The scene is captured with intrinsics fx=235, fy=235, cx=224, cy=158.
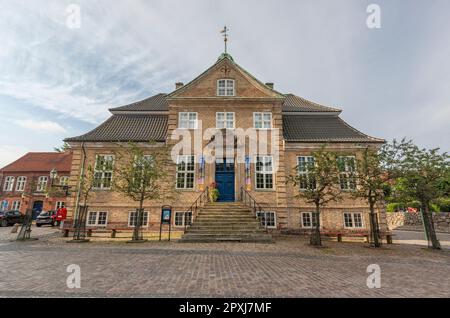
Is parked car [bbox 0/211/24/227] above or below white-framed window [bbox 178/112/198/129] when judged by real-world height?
below

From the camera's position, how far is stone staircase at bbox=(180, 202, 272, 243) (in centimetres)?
1284

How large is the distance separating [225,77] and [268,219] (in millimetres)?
11880

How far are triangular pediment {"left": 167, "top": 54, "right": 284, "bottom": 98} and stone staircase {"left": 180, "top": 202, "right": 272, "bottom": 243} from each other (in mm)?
9143

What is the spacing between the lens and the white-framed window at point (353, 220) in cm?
1720

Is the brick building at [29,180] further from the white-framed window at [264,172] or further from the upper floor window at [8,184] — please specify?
the white-framed window at [264,172]

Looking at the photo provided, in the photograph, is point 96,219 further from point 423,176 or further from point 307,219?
point 423,176

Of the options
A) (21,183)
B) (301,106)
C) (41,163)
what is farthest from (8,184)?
(301,106)

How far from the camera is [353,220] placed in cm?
1730

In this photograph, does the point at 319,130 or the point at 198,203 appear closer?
the point at 198,203

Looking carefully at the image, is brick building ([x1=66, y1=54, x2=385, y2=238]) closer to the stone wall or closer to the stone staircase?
the stone staircase

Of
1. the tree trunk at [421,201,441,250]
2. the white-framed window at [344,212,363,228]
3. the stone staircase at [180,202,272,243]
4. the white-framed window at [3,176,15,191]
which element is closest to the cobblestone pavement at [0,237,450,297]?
the stone staircase at [180,202,272,243]

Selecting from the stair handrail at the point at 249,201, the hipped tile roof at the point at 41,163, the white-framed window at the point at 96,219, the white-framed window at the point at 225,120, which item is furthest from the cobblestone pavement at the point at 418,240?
the hipped tile roof at the point at 41,163

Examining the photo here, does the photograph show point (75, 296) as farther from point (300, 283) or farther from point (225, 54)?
point (225, 54)
